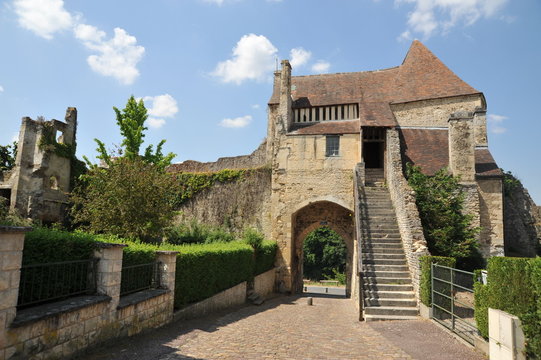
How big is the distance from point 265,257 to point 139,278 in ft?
29.7

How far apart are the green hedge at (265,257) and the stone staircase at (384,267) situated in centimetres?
449

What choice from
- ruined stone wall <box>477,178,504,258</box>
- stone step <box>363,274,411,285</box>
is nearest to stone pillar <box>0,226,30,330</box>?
stone step <box>363,274,411,285</box>

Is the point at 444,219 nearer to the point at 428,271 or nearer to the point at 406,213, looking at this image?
the point at 406,213

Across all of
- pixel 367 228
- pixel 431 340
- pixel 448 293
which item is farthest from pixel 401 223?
pixel 431 340

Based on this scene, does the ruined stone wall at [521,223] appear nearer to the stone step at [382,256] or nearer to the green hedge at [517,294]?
the stone step at [382,256]

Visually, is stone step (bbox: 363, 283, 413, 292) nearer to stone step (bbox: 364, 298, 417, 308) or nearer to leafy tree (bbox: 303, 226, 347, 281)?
stone step (bbox: 364, 298, 417, 308)

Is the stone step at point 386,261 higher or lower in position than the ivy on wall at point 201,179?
lower

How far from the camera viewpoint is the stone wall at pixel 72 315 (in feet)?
13.8

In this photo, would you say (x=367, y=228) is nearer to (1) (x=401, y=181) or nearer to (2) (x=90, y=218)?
(1) (x=401, y=181)

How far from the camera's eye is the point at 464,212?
15.6m

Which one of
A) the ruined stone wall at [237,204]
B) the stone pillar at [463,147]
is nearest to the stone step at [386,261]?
the stone pillar at [463,147]

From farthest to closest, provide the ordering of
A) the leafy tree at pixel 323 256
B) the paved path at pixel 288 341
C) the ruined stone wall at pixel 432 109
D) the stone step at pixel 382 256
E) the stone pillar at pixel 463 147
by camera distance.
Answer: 1. the leafy tree at pixel 323 256
2. the ruined stone wall at pixel 432 109
3. the stone pillar at pixel 463 147
4. the stone step at pixel 382 256
5. the paved path at pixel 288 341

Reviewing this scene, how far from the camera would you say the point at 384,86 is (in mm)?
20859

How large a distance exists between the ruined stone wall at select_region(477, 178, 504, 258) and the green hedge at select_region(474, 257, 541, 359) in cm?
1136
